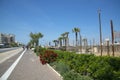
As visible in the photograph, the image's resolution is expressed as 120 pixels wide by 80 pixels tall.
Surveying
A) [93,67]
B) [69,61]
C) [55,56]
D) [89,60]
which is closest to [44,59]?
[55,56]

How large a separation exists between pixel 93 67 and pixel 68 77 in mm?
1691

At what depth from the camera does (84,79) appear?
10539 mm

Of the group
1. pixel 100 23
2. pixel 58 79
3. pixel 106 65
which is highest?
pixel 100 23

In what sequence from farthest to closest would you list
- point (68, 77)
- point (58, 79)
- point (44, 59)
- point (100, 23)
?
1. point (100, 23)
2. point (44, 59)
3. point (58, 79)
4. point (68, 77)

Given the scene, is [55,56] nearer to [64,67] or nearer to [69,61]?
[69,61]

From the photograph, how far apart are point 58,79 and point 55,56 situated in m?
13.1

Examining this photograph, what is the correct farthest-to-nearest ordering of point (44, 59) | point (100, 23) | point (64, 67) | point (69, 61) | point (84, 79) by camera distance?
point (100, 23) < point (44, 59) < point (69, 61) < point (64, 67) < point (84, 79)

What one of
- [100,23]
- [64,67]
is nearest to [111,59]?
[64,67]

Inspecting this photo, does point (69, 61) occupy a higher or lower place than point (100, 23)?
lower

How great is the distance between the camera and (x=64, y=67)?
1702 centimetres

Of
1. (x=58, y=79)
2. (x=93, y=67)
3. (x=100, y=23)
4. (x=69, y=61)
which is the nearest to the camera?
(x=93, y=67)

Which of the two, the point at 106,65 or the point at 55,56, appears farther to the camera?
the point at 55,56

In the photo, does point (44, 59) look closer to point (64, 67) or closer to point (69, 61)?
point (69, 61)

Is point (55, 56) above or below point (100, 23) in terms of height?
below
